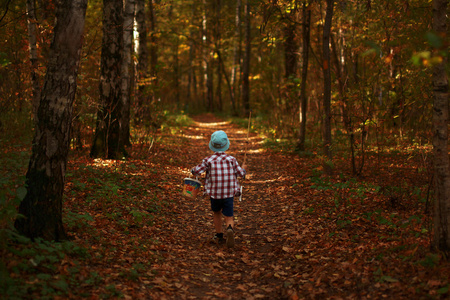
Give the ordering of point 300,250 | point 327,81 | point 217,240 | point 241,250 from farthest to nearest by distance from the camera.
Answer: point 327,81 → point 217,240 → point 241,250 → point 300,250

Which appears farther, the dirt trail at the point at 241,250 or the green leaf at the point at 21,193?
the dirt trail at the point at 241,250

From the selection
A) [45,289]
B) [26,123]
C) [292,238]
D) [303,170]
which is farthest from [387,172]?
[26,123]

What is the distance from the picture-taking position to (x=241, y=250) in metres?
6.01

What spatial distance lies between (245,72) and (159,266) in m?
22.7

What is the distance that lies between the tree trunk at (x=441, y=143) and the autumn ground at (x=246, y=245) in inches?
15.2

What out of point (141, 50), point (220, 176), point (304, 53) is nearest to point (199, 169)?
point (220, 176)

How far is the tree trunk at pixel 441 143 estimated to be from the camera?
4.16m

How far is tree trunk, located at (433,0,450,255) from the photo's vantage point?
4164mm

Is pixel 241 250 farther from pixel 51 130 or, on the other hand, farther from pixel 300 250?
pixel 51 130

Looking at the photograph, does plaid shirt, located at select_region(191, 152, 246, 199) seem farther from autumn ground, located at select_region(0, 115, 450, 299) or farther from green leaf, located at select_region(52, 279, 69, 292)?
green leaf, located at select_region(52, 279, 69, 292)

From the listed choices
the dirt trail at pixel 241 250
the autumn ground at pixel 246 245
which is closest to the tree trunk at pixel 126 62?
the autumn ground at pixel 246 245

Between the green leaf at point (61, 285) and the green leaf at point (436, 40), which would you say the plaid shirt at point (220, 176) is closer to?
the green leaf at point (61, 285)

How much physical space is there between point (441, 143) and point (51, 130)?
4.77m

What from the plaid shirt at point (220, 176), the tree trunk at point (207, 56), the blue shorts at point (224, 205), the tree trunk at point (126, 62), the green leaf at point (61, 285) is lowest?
the green leaf at point (61, 285)
